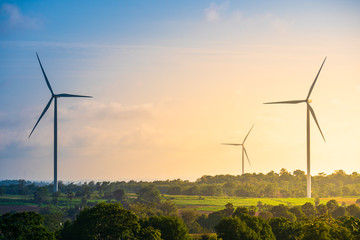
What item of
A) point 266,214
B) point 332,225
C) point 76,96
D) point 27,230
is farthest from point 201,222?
point 27,230

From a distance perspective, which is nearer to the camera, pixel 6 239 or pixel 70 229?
pixel 6 239

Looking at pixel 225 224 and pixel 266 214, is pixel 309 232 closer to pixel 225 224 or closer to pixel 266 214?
pixel 225 224

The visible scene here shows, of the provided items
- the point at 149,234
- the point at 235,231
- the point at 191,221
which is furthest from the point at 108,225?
the point at 191,221

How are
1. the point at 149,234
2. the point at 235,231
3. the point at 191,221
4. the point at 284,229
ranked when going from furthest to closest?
1. the point at 191,221
2. the point at 284,229
3. the point at 235,231
4. the point at 149,234

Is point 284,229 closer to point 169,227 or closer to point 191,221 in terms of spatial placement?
point 169,227

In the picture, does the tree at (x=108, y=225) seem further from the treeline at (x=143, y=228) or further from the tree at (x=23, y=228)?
the tree at (x=23, y=228)

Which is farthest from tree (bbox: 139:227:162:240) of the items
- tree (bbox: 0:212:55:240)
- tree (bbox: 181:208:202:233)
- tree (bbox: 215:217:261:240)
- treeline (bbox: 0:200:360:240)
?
tree (bbox: 181:208:202:233)

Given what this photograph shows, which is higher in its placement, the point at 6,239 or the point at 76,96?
the point at 76,96
